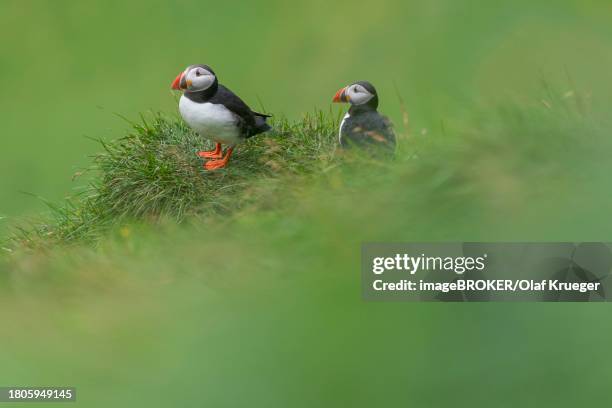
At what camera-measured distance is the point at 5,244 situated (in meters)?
6.26

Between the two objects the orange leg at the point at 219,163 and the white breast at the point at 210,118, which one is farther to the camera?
the orange leg at the point at 219,163

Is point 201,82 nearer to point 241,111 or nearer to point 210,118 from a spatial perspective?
point 210,118

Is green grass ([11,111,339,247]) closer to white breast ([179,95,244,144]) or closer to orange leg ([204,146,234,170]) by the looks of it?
orange leg ([204,146,234,170])

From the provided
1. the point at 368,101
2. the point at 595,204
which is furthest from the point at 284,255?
the point at 368,101

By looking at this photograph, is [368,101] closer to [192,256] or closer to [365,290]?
[192,256]

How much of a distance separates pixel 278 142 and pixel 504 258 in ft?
11.8

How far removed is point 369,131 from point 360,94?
0.84 ft

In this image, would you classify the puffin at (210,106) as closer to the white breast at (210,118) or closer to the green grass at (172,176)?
the white breast at (210,118)

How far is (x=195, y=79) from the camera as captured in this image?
527 cm

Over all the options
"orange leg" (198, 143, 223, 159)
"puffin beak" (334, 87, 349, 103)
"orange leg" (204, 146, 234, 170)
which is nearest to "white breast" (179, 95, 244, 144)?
"orange leg" (204, 146, 234, 170)

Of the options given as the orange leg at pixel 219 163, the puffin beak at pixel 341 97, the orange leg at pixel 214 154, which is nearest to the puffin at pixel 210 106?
the orange leg at pixel 219 163

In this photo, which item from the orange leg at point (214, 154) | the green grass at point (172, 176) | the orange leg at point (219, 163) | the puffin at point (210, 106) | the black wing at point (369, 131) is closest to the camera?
the black wing at point (369, 131)

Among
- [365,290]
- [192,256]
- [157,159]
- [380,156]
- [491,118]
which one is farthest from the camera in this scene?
[157,159]

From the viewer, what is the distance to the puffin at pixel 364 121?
5195mm
